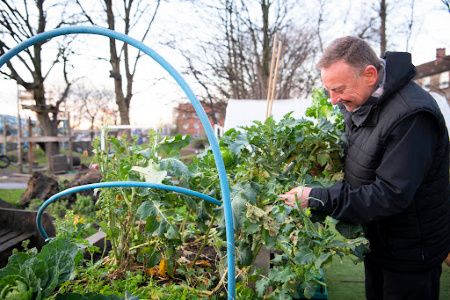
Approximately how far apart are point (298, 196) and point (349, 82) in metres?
0.51

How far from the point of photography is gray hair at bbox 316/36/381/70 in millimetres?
1395

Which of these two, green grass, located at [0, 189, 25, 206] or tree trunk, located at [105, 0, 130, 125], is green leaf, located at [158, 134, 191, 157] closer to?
green grass, located at [0, 189, 25, 206]

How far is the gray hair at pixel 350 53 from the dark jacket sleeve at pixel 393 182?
0.29 meters

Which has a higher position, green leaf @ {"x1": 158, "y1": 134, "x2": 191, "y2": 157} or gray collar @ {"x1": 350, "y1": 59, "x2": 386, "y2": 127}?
gray collar @ {"x1": 350, "y1": 59, "x2": 386, "y2": 127}

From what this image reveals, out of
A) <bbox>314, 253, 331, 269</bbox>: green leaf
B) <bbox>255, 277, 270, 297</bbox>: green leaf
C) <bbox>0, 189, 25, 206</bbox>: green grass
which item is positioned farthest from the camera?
<bbox>0, 189, 25, 206</bbox>: green grass

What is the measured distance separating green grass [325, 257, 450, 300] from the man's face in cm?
183

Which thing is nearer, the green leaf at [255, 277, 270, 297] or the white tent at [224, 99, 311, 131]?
the green leaf at [255, 277, 270, 297]

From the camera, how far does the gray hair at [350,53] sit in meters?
1.39

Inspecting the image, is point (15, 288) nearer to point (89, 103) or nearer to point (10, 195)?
point (10, 195)

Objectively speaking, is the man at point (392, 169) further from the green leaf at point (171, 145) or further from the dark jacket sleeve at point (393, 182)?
the green leaf at point (171, 145)

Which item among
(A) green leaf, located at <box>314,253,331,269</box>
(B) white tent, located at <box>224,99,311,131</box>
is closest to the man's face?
(A) green leaf, located at <box>314,253,331,269</box>

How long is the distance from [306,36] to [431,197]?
1542cm

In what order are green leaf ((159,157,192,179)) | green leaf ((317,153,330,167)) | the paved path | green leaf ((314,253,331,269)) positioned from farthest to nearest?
the paved path
green leaf ((317,153,330,167))
green leaf ((159,157,192,179))
green leaf ((314,253,331,269))

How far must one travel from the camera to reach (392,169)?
134 centimetres
